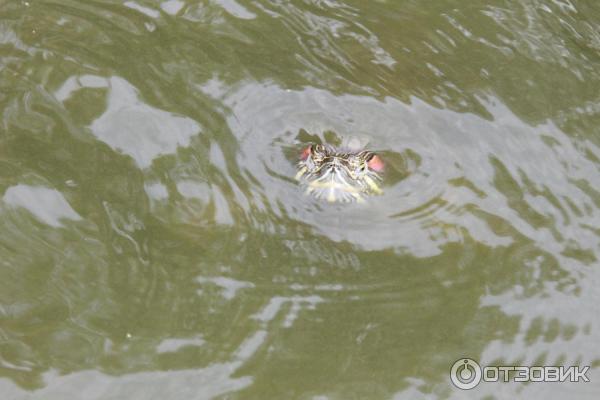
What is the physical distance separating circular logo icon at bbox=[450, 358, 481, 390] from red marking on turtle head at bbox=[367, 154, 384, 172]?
1.73 m

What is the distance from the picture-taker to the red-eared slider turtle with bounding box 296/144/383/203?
5.70 meters

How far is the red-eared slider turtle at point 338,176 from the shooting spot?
570 cm

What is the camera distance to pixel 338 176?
226 inches

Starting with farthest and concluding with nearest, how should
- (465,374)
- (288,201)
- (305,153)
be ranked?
(305,153) < (288,201) < (465,374)

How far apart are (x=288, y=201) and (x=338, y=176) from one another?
1.38 ft

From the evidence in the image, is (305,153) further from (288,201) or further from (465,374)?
(465,374)

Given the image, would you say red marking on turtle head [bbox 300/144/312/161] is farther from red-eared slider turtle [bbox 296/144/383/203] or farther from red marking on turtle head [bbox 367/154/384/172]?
red marking on turtle head [bbox 367/154/384/172]

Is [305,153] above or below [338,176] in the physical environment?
below

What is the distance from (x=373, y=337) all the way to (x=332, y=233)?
86cm

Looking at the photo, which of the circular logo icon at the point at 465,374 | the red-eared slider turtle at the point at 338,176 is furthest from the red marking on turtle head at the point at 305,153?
the circular logo icon at the point at 465,374

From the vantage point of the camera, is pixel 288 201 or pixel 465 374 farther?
pixel 288 201

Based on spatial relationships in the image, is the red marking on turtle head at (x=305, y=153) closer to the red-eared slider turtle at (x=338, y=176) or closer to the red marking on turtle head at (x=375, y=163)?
the red-eared slider turtle at (x=338, y=176)

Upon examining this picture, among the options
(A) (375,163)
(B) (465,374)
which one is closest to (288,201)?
(A) (375,163)

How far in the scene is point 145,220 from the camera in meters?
5.26
